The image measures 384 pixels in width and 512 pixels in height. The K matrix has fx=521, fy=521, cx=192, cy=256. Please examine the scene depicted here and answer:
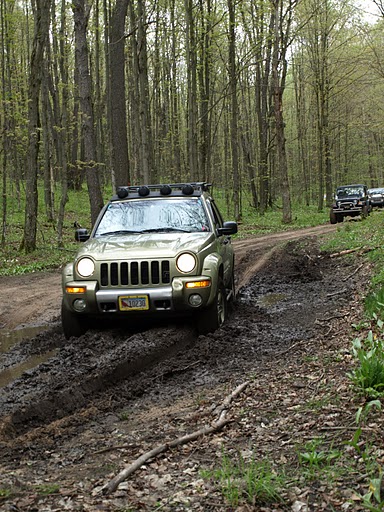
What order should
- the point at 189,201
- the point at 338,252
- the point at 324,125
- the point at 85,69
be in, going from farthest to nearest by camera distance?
the point at 324,125
the point at 85,69
the point at 338,252
the point at 189,201

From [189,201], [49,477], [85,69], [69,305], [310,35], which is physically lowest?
[49,477]

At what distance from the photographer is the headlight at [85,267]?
6531 mm

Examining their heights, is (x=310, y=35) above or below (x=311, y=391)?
above

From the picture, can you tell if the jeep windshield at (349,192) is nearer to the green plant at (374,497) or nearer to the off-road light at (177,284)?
the off-road light at (177,284)

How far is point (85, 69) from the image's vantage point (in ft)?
50.3

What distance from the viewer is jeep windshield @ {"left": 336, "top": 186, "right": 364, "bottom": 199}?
27094mm

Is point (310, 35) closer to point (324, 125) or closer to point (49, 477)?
point (324, 125)

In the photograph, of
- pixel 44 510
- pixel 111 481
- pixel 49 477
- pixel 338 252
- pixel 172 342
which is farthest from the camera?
pixel 338 252

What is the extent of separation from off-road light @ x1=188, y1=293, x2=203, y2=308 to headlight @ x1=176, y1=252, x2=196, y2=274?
1.04ft

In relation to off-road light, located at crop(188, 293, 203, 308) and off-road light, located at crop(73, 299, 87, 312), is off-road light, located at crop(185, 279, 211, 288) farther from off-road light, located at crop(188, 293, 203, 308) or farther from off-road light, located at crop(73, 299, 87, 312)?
off-road light, located at crop(73, 299, 87, 312)

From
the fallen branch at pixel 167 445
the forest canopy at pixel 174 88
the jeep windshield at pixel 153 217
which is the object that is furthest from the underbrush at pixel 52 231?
the fallen branch at pixel 167 445

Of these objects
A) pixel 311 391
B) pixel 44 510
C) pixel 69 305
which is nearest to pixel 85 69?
pixel 69 305

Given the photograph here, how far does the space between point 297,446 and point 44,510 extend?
163 centimetres

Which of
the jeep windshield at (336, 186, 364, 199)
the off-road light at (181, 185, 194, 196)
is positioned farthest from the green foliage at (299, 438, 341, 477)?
the jeep windshield at (336, 186, 364, 199)
